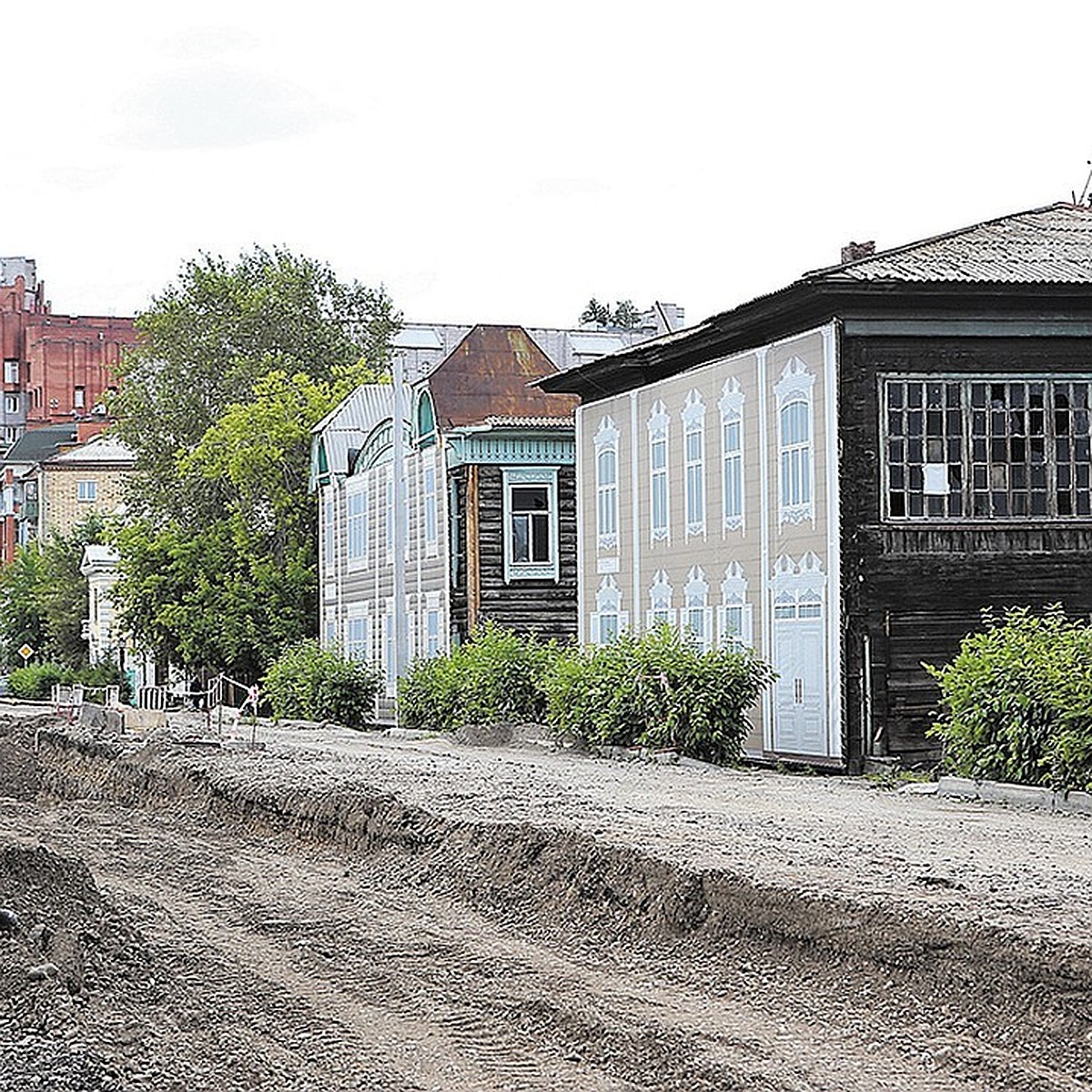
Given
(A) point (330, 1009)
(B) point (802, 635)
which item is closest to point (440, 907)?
(A) point (330, 1009)

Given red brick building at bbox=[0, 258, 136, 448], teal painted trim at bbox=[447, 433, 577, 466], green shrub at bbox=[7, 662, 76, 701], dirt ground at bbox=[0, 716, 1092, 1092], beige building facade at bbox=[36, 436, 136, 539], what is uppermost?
red brick building at bbox=[0, 258, 136, 448]

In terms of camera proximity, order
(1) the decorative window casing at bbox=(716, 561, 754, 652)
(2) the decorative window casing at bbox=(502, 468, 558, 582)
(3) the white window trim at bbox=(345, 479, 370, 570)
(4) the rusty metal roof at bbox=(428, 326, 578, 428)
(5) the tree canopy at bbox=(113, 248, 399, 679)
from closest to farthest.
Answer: (1) the decorative window casing at bbox=(716, 561, 754, 652) < (2) the decorative window casing at bbox=(502, 468, 558, 582) < (4) the rusty metal roof at bbox=(428, 326, 578, 428) < (3) the white window trim at bbox=(345, 479, 370, 570) < (5) the tree canopy at bbox=(113, 248, 399, 679)

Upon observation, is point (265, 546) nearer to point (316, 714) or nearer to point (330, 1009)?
point (316, 714)

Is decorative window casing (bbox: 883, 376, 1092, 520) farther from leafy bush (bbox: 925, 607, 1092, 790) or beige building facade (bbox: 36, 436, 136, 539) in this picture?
beige building facade (bbox: 36, 436, 136, 539)

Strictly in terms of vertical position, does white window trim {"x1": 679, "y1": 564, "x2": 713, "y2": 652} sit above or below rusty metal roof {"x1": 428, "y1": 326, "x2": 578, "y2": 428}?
below

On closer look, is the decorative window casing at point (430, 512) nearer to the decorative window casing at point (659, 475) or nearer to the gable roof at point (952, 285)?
the decorative window casing at point (659, 475)

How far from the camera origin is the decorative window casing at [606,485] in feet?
117

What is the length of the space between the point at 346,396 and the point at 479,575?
15.2 metres


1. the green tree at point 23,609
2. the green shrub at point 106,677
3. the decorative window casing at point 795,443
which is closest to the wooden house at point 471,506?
the decorative window casing at point 795,443

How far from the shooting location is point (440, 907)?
53.2ft

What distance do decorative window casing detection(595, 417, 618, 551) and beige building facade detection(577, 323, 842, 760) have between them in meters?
0.04

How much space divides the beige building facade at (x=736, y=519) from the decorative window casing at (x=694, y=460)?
29 millimetres

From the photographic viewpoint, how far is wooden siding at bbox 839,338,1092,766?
27.0 meters

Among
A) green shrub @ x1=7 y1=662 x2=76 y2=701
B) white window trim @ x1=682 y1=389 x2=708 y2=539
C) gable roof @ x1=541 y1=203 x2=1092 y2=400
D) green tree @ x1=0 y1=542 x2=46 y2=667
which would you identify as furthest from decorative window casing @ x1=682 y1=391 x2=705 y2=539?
green tree @ x1=0 y1=542 x2=46 y2=667
